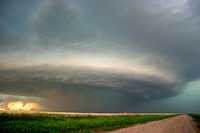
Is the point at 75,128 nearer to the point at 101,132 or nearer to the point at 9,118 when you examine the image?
the point at 101,132

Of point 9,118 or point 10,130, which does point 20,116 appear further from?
point 10,130

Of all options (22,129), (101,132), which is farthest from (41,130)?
(101,132)

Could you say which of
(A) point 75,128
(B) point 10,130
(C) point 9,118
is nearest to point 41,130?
(B) point 10,130

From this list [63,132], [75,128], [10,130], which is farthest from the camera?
[75,128]

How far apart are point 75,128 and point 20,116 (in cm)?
1666

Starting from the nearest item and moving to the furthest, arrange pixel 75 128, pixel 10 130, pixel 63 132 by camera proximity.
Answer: pixel 10 130, pixel 63 132, pixel 75 128

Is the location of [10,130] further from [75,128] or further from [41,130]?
[75,128]

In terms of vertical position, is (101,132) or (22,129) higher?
(22,129)

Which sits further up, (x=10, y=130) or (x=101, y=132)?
(x=10, y=130)

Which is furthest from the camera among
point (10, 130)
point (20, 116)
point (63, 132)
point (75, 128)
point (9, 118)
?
point (20, 116)

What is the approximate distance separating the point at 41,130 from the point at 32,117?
51.3ft

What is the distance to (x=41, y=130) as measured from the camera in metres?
17.4

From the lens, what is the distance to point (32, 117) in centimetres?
3048

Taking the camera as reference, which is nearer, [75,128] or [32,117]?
[75,128]
